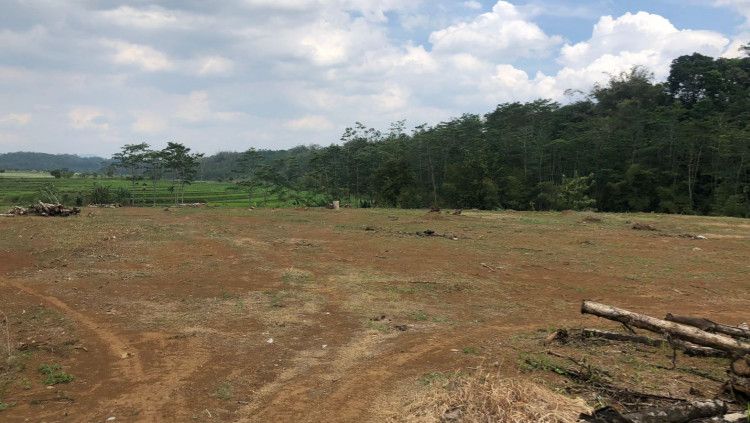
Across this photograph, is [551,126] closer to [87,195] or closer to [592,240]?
[592,240]

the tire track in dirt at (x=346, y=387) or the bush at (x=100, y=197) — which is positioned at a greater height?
the bush at (x=100, y=197)

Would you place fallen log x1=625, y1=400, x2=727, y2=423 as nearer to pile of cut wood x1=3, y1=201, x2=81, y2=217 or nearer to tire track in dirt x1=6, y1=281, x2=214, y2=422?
tire track in dirt x1=6, y1=281, x2=214, y2=422

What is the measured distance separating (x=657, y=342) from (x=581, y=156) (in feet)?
144

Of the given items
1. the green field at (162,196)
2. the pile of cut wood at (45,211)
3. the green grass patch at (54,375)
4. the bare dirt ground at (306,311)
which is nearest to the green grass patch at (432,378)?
the bare dirt ground at (306,311)

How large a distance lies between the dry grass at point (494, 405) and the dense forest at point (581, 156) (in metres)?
37.0

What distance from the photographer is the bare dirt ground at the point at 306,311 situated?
5805 millimetres

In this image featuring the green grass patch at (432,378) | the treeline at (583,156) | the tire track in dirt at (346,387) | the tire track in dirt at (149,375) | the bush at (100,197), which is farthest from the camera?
the bush at (100,197)

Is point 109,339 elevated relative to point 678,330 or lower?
lower

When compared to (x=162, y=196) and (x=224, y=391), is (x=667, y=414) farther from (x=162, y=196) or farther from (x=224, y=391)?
(x=162, y=196)

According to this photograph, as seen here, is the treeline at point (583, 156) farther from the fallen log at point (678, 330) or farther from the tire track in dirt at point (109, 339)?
the tire track in dirt at point (109, 339)

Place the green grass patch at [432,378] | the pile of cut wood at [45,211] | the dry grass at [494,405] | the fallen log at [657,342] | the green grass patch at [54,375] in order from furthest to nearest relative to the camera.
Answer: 1. the pile of cut wood at [45,211]
2. the fallen log at [657,342]
3. the green grass patch at [54,375]
4. the green grass patch at [432,378]
5. the dry grass at [494,405]

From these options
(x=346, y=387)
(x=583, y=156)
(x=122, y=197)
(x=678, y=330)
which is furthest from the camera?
(x=122, y=197)

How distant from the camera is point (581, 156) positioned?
47.2 m

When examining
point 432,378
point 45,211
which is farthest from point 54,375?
point 45,211
